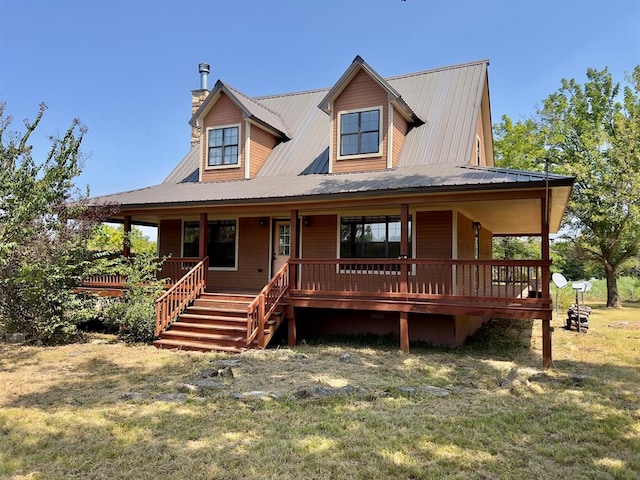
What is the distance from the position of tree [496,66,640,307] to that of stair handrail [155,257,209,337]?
18.9 meters

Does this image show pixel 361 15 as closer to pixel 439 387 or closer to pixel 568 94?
pixel 439 387

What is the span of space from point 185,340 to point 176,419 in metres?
4.88

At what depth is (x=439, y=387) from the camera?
273 inches

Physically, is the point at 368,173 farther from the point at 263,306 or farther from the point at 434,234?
the point at 263,306

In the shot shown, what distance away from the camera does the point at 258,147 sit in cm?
1427

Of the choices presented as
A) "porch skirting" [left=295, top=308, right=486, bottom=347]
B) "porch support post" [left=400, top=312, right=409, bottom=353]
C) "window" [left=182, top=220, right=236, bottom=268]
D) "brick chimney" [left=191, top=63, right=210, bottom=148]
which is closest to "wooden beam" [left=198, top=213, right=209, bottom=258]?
"window" [left=182, top=220, right=236, bottom=268]

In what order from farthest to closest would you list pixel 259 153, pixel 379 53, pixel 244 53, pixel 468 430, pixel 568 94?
pixel 568 94 < pixel 244 53 < pixel 379 53 < pixel 259 153 < pixel 468 430

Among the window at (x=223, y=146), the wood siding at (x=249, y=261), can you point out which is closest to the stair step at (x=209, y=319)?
the wood siding at (x=249, y=261)

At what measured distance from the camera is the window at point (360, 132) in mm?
12352

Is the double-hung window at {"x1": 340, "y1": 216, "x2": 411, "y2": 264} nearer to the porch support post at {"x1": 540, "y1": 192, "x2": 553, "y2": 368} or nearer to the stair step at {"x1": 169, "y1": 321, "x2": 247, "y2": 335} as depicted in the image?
the porch support post at {"x1": 540, "y1": 192, "x2": 553, "y2": 368}

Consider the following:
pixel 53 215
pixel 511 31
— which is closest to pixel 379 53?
pixel 511 31

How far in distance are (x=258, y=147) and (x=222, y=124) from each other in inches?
52.3

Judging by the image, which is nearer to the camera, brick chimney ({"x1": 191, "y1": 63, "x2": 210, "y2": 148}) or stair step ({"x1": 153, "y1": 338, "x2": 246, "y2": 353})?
stair step ({"x1": 153, "y1": 338, "x2": 246, "y2": 353})

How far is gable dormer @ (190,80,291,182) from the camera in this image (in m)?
13.8
